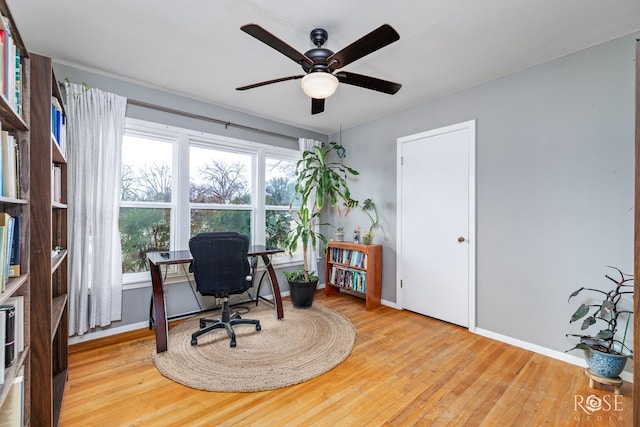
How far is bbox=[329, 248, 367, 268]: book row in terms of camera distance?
3.62 metres

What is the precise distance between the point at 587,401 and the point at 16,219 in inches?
128

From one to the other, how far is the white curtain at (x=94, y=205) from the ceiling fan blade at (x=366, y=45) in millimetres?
2137

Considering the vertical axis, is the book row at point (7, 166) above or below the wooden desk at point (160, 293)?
above

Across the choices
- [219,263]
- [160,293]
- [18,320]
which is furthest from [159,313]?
[18,320]

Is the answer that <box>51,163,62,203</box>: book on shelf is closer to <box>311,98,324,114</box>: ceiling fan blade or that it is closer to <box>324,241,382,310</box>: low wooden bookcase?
<box>311,98,324,114</box>: ceiling fan blade

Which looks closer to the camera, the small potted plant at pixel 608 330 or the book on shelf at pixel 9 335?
the book on shelf at pixel 9 335

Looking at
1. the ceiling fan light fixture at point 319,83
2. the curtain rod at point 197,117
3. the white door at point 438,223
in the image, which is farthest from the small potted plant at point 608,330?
the curtain rod at point 197,117

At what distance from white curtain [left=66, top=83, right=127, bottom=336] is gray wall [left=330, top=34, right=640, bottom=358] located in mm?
3354

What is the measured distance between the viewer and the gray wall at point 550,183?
6.72 ft

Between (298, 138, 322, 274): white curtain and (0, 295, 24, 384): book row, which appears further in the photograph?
(298, 138, 322, 274): white curtain

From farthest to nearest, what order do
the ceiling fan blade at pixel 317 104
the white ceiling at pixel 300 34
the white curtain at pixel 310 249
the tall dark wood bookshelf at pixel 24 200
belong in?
1. the white curtain at pixel 310 249
2. the ceiling fan blade at pixel 317 104
3. the white ceiling at pixel 300 34
4. the tall dark wood bookshelf at pixel 24 200

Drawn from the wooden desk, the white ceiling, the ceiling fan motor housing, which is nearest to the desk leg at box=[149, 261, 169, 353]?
the wooden desk

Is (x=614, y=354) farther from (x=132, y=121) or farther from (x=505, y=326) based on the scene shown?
(x=132, y=121)

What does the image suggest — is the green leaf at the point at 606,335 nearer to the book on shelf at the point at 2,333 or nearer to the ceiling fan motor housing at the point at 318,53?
the ceiling fan motor housing at the point at 318,53
